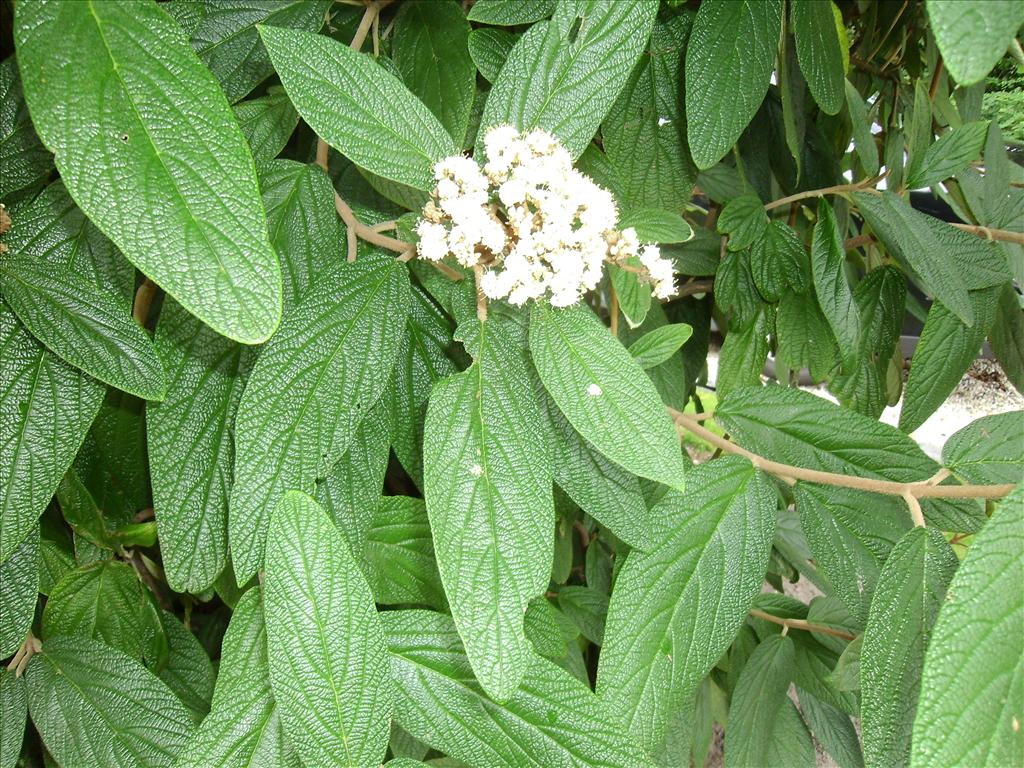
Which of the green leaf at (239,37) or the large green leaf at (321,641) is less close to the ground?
the green leaf at (239,37)

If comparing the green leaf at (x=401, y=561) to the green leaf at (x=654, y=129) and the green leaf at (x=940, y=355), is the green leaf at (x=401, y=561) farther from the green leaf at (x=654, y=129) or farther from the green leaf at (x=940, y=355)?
the green leaf at (x=940, y=355)

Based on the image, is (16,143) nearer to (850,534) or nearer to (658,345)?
(658,345)

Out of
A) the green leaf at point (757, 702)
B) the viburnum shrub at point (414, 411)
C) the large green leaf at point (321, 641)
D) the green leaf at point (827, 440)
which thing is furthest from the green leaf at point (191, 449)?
the green leaf at point (757, 702)

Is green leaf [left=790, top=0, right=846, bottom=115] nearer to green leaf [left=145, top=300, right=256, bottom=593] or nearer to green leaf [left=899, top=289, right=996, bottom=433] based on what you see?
green leaf [left=899, top=289, right=996, bottom=433]

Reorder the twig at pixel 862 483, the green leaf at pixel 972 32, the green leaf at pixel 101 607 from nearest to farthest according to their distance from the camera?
the green leaf at pixel 972 32 → the twig at pixel 862 483 → the green leaf at pixel 101 607

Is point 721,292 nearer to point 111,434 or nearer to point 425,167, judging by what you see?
point 425,167

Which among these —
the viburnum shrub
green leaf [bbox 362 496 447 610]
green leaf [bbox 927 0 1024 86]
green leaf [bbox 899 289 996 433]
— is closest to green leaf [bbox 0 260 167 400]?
the viburnum shrub
